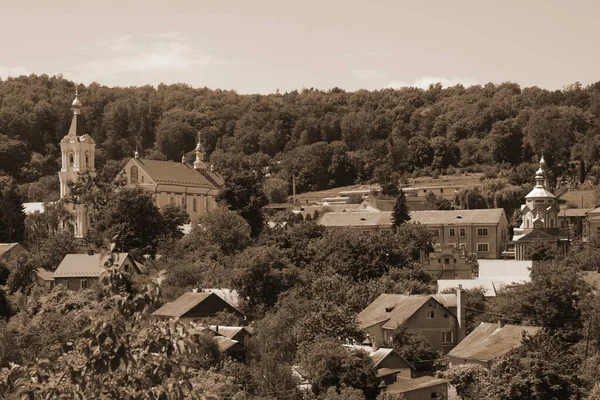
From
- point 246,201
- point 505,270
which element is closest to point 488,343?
point 505,270

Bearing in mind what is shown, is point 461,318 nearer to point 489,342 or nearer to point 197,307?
point 489,342

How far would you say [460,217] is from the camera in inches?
2672

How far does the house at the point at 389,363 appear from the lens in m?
37.2

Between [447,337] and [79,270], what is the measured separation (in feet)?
62.7

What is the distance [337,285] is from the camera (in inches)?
1917

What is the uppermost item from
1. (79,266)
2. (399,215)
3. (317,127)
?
(317,127)

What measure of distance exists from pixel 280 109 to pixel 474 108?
24.3 metres

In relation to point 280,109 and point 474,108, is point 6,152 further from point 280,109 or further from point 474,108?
point 474,108

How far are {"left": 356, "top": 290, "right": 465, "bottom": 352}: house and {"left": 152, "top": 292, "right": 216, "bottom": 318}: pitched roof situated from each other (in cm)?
661

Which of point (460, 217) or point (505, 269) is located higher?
point (460, 217)

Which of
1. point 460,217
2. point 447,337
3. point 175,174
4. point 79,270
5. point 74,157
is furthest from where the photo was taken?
point 175,174


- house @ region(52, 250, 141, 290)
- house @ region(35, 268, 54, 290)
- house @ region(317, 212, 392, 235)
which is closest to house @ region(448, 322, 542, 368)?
house @ region(52, 250, 141, 290)

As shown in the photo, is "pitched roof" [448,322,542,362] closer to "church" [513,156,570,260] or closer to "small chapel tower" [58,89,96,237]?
"church" [513,156,570,260]

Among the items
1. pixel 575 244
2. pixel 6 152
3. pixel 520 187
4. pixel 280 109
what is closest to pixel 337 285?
pixel 575 244
